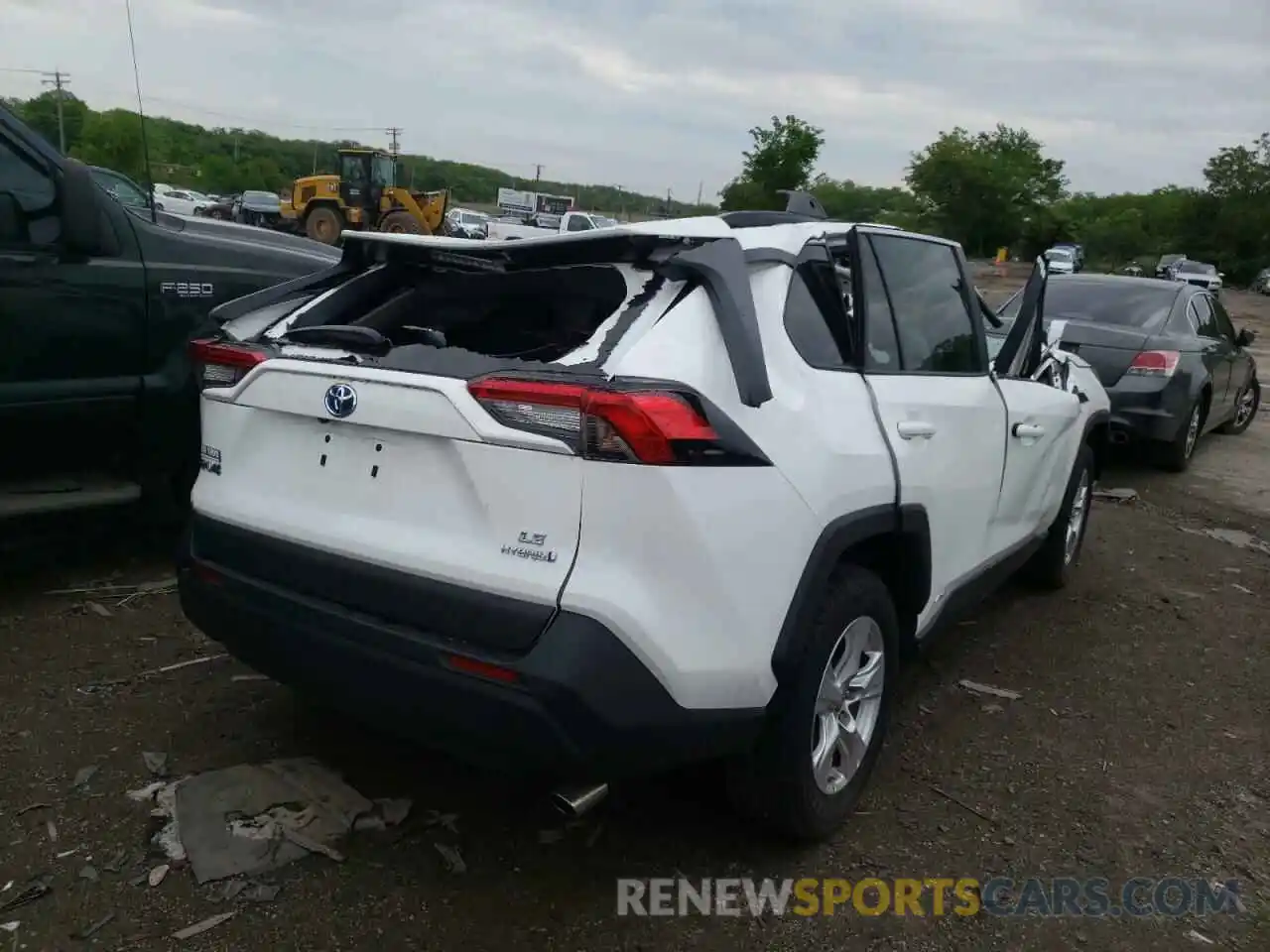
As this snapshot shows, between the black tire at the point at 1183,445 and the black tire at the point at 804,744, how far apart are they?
261 inches

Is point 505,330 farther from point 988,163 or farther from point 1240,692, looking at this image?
point 988,163

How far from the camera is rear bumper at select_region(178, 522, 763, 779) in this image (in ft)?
7.30

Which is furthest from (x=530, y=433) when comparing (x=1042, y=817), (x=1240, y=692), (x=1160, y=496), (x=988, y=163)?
(x=988, y=163)

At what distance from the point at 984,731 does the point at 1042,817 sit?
596 millimetres

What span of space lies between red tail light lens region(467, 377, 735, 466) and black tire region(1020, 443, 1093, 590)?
3404 mm

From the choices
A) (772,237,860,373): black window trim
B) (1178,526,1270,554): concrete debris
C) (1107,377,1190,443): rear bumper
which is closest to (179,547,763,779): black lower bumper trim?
(772,237,860,373): black window trim

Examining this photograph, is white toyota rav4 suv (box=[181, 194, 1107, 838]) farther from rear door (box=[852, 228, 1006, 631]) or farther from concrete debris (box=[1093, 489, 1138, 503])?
concrete debris (box=[1093, 489, 1138, 503])

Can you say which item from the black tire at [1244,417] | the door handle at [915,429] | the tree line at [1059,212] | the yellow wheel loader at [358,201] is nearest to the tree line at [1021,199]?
the tree line at [1059,212]

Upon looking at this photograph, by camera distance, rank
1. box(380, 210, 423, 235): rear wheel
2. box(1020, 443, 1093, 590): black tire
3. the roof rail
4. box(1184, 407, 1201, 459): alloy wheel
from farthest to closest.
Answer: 1. box(380, 210, 423, 235): rear wheel
2. box(1184, 407, 1201, 459): alloy wheel
3. box(1020, 443, 1093, 590): black tire
4. the roof rail

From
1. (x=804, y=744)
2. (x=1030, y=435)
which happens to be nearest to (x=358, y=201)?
(x=1030, y=435)

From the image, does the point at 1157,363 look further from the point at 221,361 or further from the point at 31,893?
the point at 31,893

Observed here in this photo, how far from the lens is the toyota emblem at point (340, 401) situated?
255 centimetres

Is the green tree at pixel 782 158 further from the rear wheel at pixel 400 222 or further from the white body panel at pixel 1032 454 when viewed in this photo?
the white body panel at pixel 1032 454

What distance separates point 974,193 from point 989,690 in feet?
235
